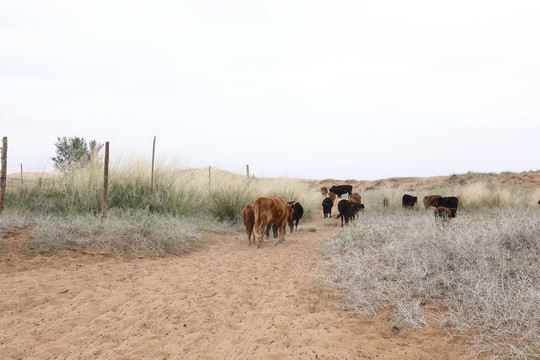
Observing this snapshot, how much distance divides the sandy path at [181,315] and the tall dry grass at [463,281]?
0.28 metres

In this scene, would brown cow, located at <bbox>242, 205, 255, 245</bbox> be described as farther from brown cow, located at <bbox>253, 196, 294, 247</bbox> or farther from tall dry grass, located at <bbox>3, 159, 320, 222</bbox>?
tall dry grass, located at <bbox>3, 159, 320, 222</bbox>

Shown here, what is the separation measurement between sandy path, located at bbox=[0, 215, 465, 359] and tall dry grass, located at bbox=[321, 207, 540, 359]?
0.28 m

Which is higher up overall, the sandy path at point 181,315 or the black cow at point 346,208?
the black cow at point 346,208

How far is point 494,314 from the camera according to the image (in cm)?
297

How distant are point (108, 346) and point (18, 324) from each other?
1422mm

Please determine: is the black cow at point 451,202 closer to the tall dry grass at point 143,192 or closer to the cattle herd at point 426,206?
the cattle herd at point 426,206

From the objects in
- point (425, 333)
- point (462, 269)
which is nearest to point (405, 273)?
point (462, 269)

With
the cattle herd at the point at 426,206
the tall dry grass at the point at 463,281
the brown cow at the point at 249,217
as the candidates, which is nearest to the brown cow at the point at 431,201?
the cattle herd at the point at 426,206

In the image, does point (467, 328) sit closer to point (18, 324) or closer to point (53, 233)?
point (18, 324)

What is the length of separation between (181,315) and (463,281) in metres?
3.25

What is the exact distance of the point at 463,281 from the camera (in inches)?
147

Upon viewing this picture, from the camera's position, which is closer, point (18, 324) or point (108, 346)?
point (108, 346)

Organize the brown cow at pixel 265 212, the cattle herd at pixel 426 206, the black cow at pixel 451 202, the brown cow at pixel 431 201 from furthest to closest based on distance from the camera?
the brown cow at pixel 431 201 < the black cow at pixel 451 202 < the cattle herd at pixel 426 206 < the brown cow at pixel 265 212

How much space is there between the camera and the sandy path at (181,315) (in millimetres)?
2943
